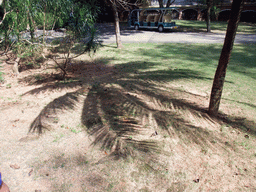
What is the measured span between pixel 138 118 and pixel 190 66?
5678mm

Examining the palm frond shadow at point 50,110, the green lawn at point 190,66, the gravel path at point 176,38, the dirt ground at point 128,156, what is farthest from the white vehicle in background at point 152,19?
the palm frond shadow at point 50,110

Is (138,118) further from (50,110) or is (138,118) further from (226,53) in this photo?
(226,53)

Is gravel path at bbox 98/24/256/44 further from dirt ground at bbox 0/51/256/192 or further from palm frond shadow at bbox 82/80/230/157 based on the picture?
dirt ground at bbox 0/51/256/192

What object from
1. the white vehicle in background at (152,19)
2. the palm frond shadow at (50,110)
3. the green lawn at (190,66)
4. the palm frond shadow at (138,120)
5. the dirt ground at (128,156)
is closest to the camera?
the dirt ground at (128,156)

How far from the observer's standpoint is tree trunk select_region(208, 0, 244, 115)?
384 centimetres

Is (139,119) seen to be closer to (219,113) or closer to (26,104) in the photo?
(219,113)

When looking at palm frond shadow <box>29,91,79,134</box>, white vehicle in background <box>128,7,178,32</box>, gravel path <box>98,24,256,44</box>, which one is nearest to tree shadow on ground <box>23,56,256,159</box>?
palm frond shadow <box>29,91,79,134</box>

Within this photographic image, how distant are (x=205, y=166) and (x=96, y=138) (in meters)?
2.11

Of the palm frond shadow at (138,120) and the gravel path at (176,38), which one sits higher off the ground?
the gravel path at (176,38)

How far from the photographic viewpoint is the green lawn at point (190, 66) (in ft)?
21.5

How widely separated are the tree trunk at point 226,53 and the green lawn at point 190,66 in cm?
132

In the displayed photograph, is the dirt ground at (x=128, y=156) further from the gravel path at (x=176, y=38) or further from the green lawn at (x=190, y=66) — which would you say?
the gravel path at (x=176, y=38)

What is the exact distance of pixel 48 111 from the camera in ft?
15.9

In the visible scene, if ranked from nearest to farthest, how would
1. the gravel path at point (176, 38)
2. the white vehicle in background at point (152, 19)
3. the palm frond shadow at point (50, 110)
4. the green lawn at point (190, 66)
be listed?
the palm frond shadow at point (50, 110)
the green lawn at point (190, 66)
the gravel path at point (176, 38)
the white vehicle in background at point (152, 19)
